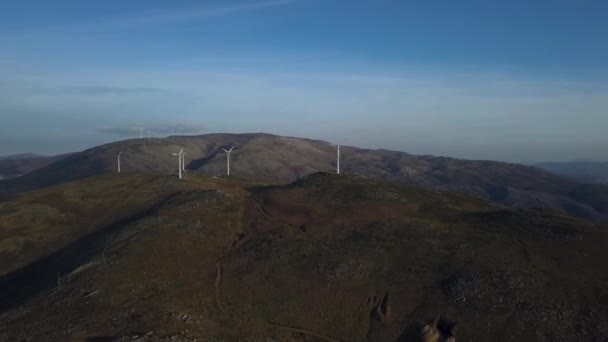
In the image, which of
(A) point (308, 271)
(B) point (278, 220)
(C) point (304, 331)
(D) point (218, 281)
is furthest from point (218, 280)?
(B) point (278, 220)

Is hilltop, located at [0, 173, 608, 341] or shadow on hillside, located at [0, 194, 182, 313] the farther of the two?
shadow on hillside, located at [0, 194, 182, 313]

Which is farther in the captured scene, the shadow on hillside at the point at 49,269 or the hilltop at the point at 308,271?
the shadow on hillside at the point at 49,269

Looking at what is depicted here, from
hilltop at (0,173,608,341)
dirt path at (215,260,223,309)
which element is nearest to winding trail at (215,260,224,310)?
dirt path at (215,260,223,309)

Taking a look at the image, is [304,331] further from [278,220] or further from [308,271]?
[278,220]

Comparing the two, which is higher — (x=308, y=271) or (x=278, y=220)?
(x=278, y=220)

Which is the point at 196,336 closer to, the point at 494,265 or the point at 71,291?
the point at 71,291

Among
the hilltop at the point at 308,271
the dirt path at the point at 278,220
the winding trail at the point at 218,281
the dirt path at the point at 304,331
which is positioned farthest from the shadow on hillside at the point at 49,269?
the dirt path at the point at 304,331

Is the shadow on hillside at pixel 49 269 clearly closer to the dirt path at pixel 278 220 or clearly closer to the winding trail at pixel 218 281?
the winding trail at pixel 218 281

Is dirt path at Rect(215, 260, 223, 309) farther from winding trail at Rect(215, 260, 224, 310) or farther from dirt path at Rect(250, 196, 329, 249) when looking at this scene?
dirt path at Rect(250, 196, 329, 249)

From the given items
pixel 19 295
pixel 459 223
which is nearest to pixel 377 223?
pixel 459 223
